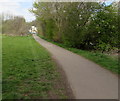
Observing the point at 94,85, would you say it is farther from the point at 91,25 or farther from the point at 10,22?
the point at 91,25

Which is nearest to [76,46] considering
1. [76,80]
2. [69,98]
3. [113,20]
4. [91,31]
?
[91,31]

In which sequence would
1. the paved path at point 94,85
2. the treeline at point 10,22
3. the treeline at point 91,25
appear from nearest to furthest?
the paved path at point 94,85, the treeline at point 10,22, the treeline at point 91,25

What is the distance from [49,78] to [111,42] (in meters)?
8.77

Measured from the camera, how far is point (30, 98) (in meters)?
3.12

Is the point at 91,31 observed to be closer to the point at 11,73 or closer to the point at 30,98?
the point at 11,73

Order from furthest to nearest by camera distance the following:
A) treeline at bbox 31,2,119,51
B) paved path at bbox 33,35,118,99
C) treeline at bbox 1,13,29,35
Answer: treeline at bbox 31,2,119,51
treeline at bbox 1,13,29,35
paved path at bbox 33,35,118,99

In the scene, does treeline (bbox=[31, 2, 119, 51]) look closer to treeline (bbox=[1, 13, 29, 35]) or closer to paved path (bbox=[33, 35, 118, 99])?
treeline (bbox=[1, 13, 29, 35])

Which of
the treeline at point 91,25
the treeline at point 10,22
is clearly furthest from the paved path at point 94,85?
the treeline at point 91,25

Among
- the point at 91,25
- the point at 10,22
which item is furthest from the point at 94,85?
the point at 91,25

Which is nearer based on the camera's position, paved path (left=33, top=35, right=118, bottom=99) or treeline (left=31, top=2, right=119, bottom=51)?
paved path (left=33, top=35, right=118, bottom=99)

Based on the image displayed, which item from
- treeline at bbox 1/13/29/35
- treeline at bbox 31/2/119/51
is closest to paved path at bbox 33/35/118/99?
treeline at bbox 1/13/29/35

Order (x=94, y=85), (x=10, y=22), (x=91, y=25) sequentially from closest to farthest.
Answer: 1. (x=94, y=85)
2. (x=10, y=22)
3. (x=91, y=25)

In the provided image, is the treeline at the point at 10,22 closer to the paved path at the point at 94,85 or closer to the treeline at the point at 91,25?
the paved path at the point at 94,85

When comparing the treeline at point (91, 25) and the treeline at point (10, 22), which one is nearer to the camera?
the treeline at point (10, 22)
